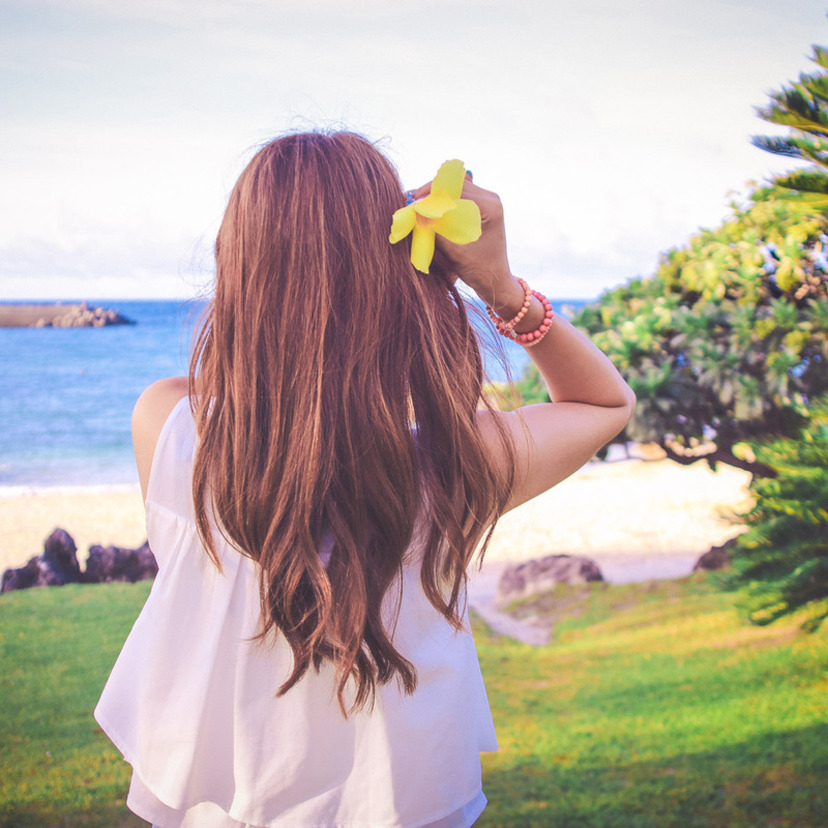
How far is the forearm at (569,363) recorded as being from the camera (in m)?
1.06

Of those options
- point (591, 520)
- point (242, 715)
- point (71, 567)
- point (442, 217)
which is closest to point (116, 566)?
point (71, 567)

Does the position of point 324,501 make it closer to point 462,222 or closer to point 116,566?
point 462,222

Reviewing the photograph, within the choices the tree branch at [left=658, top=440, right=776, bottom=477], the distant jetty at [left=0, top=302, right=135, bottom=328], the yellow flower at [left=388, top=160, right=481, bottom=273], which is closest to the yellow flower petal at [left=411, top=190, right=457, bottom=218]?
the yellow flower at [left=388, top=160, right=481, bottom=273]

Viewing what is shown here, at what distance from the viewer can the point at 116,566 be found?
16.1 feet

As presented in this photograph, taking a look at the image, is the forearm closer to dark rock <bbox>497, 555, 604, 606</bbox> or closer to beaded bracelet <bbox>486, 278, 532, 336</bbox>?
beaded bracelet <bbox>486, 278, 532, 336</bbox>

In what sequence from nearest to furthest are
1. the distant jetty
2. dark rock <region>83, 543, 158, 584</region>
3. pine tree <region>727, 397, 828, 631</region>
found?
pine tree <region>727, 397, 828, 631</region>, dark rock <region>83, 543, 158, 584</region>, the distant jetty

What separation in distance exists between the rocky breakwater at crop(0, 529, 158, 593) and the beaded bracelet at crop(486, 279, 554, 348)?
176 inches

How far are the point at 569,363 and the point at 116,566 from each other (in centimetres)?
462

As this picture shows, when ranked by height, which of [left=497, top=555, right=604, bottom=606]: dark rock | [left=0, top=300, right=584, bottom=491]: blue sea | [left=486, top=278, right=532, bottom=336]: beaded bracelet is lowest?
[left=0, top=300, right=584, bottom=491]: blue sea

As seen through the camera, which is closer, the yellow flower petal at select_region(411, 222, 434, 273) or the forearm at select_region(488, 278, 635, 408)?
the yellow flower petal at select_region(411, 222, 434, 273)

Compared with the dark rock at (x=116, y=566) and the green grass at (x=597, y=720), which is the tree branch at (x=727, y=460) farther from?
the dark rock at (x=116, y=566)

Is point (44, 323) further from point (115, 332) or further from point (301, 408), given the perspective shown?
point (301, 408)

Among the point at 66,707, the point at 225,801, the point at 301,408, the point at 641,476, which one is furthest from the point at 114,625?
the point at 641,476

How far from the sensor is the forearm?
106 cm
